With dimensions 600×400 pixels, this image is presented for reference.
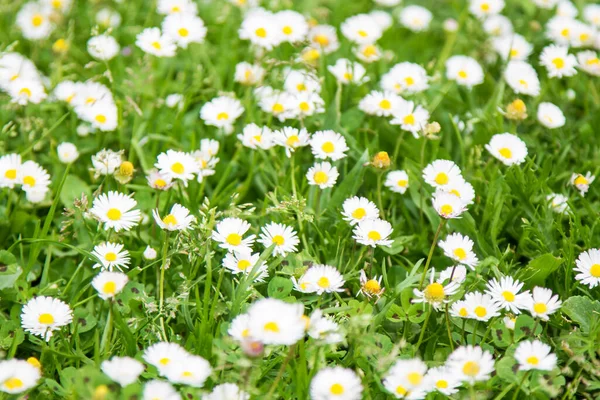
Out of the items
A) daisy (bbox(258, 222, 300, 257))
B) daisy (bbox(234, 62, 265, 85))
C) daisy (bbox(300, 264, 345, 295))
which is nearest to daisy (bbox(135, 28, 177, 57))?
daisy (bbox(234, 62, 265, 85))

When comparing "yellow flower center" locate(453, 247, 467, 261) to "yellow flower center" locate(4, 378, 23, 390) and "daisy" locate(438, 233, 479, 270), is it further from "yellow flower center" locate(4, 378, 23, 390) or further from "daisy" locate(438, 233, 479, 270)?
"yellow flower center" locate(4, 378, 23, 390)

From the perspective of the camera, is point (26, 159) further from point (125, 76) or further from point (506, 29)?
point (506, 29)

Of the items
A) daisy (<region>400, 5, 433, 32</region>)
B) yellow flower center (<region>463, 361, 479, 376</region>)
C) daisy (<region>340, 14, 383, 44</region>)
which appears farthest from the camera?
daisy (<region>400, 5, 433, 32</region>)

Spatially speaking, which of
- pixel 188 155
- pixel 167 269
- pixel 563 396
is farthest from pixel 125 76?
pixel 563 396

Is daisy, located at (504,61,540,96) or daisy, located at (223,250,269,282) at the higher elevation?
daisy, located at (504,61,540,96)

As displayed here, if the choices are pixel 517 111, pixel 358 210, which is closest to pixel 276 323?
pixel 358 210

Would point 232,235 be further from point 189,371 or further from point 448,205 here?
point 448,205

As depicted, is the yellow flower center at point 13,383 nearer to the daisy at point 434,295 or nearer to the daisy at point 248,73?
the daisy at point 434,295
